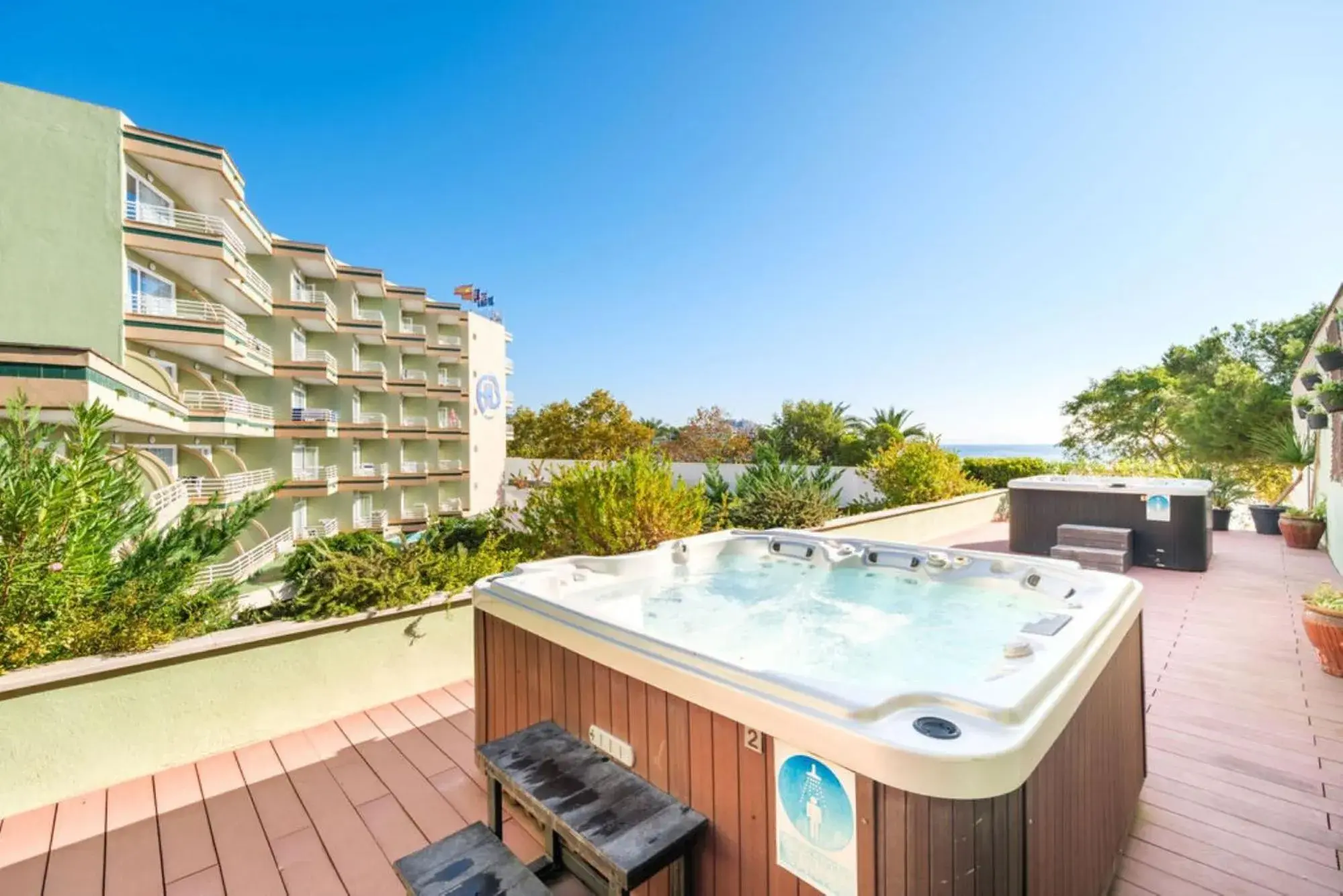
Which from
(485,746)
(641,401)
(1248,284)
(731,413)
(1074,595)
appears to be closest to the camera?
(485,746)

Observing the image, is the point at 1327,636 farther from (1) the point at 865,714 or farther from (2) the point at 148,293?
(2) the point at 148,293

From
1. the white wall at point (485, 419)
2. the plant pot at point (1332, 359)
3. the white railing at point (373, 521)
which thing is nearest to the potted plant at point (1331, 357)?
the plant pot at point (1332, 359)

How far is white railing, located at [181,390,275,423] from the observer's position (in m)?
11.3

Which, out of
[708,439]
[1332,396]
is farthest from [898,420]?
[1332,396]

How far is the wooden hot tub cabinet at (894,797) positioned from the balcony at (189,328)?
11866 mm

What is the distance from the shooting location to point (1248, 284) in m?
12.4

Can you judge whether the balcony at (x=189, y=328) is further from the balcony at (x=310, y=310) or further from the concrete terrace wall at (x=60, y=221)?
the balcony at (x=310, y=310)

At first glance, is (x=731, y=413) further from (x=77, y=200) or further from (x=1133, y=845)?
(x=1133, y=845)

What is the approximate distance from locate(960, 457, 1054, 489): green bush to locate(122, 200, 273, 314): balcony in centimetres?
1479

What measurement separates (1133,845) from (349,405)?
1927 cm

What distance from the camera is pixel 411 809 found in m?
1.95

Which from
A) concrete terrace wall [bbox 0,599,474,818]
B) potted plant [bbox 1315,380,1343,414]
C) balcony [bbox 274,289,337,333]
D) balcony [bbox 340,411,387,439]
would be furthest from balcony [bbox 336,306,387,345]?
potted plant [bbox 1315,380,1343,414]

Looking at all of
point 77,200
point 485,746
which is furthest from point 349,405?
point 485,746

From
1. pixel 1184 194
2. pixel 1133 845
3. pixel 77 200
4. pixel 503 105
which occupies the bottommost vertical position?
pixel 1133 845
